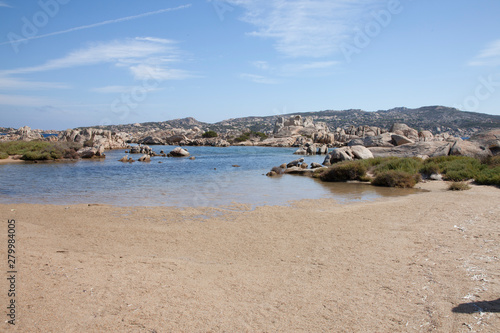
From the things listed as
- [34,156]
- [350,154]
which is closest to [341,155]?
[350,154]

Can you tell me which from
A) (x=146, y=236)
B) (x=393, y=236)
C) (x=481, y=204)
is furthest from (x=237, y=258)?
(x=481, y=204)

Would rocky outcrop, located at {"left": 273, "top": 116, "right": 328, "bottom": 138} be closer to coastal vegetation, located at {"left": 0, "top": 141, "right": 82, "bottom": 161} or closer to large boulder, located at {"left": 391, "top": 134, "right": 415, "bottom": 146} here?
large boulder, located at {"left": 391, "top": 134, "right": 415, "bottom": 146}

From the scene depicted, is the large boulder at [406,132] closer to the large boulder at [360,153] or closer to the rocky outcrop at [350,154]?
the large boulder at [360,153]

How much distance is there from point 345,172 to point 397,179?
3772 mm

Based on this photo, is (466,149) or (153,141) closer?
(466,149)

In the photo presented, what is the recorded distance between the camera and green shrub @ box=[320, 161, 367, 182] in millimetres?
21125

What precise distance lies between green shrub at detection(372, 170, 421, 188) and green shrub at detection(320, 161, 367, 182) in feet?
4.95

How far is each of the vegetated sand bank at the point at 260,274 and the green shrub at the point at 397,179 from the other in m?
7.28

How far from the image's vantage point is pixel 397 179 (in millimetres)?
18297

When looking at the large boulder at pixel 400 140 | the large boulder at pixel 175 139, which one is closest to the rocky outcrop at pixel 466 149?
the large boulder at pixel 400 140

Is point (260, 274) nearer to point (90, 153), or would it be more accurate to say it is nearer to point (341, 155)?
point (341, 155)

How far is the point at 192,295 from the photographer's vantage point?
5117 mm

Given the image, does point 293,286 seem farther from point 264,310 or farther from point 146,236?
point 146,236

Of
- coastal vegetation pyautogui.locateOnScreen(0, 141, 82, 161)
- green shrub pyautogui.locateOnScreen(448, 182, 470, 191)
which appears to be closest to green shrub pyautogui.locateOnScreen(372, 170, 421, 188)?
green shrub pyautogui.locateOnScreen(448, 182, 470, 191)
